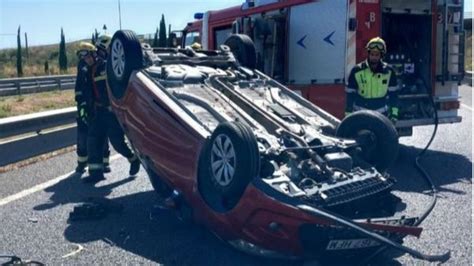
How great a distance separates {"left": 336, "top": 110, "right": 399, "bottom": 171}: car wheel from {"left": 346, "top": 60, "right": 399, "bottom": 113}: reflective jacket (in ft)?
8.52

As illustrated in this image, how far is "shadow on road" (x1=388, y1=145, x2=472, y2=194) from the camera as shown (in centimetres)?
791

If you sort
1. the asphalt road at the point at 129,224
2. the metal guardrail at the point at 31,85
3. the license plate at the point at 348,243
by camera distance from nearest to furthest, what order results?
1. the license plate at the point at 348,243
2. the asphalt road at the point at 129,224
3. the metal guardrail at the point at 31,85

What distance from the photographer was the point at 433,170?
8.92 metres

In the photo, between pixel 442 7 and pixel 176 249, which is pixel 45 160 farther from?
pixel 442 7

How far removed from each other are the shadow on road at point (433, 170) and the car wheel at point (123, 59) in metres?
3.30

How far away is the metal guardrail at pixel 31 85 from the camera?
27719 mm

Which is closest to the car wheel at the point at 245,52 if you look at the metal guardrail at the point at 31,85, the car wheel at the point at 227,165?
the car wheel at the point at 227,165

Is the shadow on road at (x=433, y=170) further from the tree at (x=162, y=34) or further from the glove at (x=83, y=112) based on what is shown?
the tree at (x=162, y=34)

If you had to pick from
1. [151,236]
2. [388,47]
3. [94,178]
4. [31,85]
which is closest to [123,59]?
[94,178]

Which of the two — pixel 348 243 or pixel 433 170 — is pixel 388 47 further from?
pixel 348 243

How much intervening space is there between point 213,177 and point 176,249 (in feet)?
2.16

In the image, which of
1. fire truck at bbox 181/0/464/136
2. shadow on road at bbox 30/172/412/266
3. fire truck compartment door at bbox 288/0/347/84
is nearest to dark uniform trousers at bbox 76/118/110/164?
shadow on road at bbox 30/172/412/266

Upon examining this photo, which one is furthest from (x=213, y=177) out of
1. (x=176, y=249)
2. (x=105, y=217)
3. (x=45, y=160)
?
(x=45, y=160)

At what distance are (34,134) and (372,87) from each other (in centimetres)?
480
